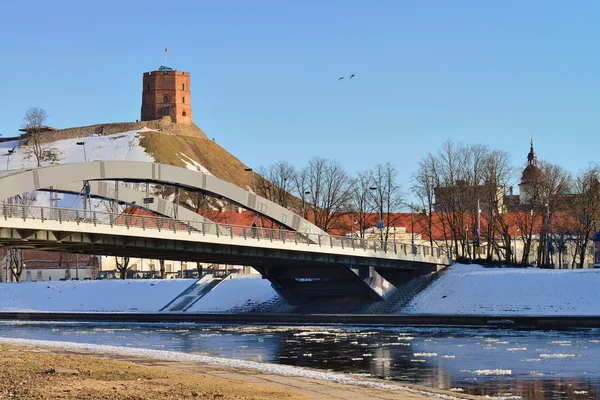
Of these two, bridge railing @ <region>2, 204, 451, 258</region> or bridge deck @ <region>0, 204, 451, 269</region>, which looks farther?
bridge railing @ <region>2, 204, 451, 258</region>

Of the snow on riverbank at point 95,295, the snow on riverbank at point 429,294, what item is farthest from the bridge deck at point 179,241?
the snow on riverbank at point 95,295

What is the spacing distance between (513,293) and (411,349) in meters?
23.0

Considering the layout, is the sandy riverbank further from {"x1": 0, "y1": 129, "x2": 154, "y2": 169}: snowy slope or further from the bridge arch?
{"x1": 0, "y1": 129, "x2": 154, "y2": 169}: snowy slope

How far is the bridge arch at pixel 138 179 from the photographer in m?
47.8

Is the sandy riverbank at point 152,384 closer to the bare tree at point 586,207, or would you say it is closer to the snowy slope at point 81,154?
the bare tree at point 586,207

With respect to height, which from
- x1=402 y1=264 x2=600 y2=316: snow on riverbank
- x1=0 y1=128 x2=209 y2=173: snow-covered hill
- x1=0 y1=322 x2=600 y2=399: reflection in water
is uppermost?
x1=0 y1=128 x2=209 y2=173: snow-covered hill

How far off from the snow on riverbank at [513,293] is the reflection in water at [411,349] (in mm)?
9704

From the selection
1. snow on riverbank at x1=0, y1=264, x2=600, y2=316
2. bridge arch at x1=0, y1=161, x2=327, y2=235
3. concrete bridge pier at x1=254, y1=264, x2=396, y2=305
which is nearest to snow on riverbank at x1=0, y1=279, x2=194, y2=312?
snow on riverbank at x1=0, y1=264, x2=600, y2=316

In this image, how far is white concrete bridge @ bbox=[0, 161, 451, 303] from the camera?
4762 cm

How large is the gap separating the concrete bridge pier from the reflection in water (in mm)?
8843

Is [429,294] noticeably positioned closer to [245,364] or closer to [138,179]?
[138,179]

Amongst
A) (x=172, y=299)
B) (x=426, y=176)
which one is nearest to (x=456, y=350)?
(x=172, y=299)

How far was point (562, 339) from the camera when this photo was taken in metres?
42.8

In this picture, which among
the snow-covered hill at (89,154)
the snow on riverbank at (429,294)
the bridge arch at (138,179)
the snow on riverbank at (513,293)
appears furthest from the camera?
the snow-covered hill at (89,154)
